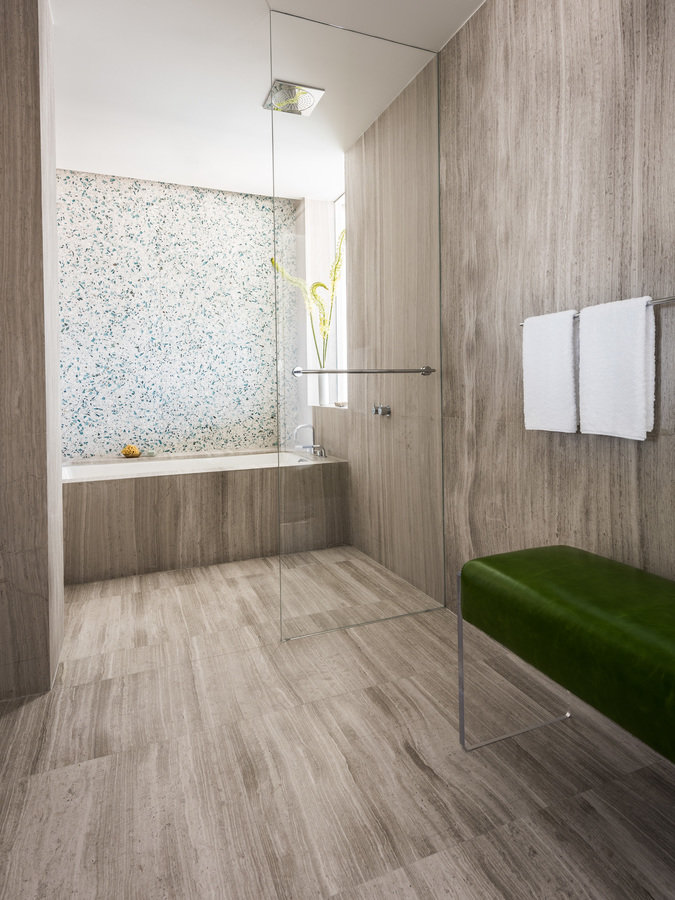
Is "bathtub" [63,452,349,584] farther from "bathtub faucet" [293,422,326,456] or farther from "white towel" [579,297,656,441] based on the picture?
"white towel" [579,297,656,441]

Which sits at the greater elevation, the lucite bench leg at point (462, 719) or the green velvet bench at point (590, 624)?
the green velvet bench at point (590, 624)

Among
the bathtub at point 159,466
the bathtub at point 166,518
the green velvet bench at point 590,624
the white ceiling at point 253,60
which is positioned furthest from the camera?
the bathtub at point 159,466

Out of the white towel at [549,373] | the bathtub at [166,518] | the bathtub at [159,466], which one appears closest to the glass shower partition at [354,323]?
the bathtub at [166,518]

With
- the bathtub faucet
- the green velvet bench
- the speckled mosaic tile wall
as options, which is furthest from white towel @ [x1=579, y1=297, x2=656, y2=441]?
→ the speckled mosaic tile wall

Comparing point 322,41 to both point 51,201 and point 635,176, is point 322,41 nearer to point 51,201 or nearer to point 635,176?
point 51,201

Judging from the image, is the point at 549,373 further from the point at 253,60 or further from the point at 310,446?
the point at 253,60

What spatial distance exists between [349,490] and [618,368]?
1196 mm

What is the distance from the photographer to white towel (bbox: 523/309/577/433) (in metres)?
1.68

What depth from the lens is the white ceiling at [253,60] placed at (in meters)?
2.09

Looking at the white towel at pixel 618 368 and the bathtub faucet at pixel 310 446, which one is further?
the bathtub faucet at pixel 310 446

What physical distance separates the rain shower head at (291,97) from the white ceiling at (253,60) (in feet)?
0.11

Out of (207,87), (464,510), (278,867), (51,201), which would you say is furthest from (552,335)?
(207,87)

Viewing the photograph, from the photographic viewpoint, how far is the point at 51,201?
2.04 m

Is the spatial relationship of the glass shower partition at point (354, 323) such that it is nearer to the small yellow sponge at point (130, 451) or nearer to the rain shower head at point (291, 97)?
the rain shower head at point (291, 97)
